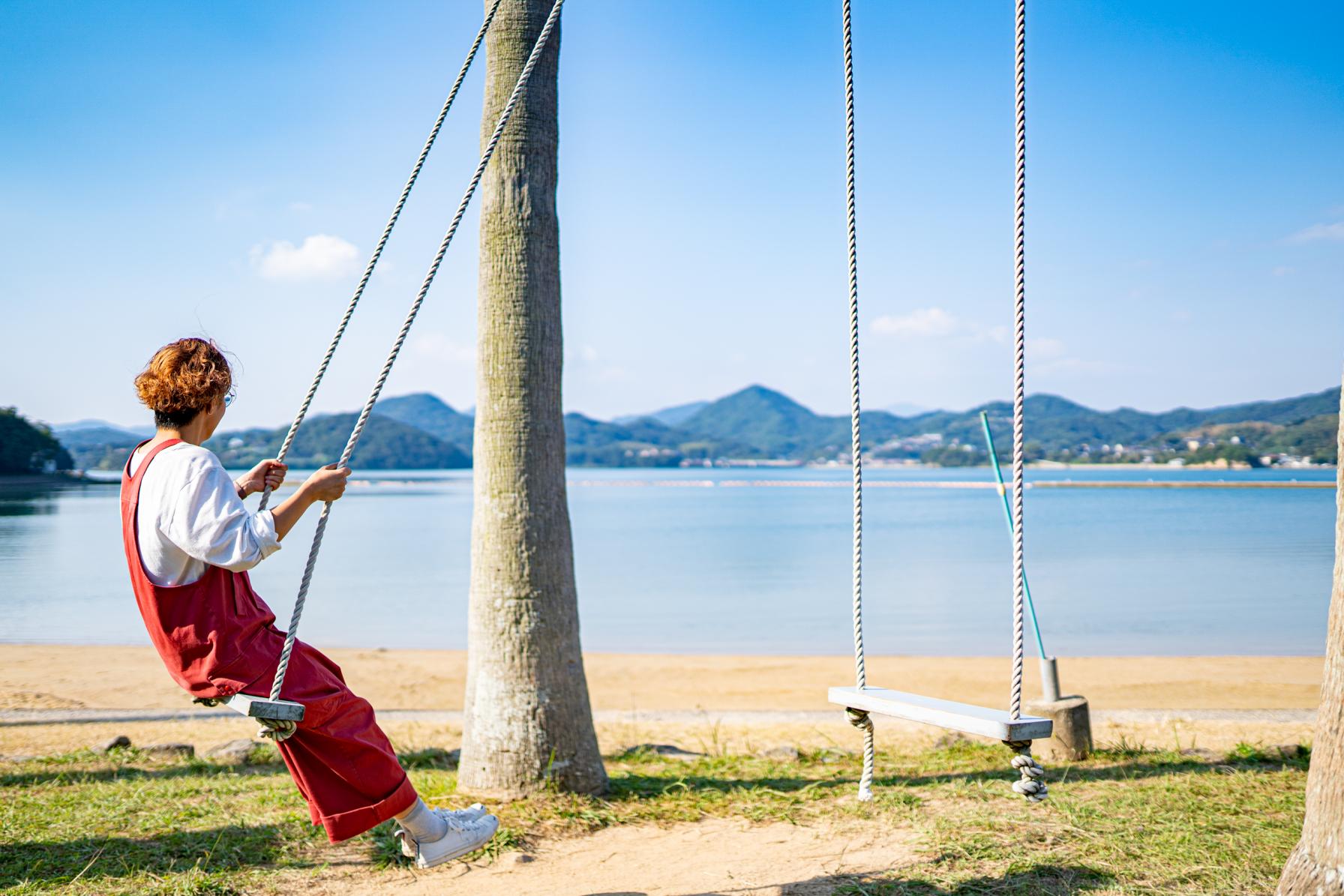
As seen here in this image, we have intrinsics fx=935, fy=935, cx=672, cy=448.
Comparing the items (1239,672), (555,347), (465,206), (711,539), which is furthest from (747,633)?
(711,539)

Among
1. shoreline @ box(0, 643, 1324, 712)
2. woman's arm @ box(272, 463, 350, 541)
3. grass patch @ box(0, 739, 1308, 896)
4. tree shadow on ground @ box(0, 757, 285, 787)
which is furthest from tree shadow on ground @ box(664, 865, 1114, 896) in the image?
shoreline @ box(0, 643, 1324, 712)

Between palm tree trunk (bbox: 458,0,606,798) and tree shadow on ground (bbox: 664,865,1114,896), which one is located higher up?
palm tree trunk (bbox: 458,0,606,798)

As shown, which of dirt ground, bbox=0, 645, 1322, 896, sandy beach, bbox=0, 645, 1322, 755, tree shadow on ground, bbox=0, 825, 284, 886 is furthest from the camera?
sandy beach, bbox=0, 645, 1322, 755

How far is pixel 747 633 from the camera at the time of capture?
61.1 feet

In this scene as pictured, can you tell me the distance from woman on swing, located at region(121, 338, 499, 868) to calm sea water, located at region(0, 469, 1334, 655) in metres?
13.7

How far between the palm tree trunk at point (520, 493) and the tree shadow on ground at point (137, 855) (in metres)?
1.16

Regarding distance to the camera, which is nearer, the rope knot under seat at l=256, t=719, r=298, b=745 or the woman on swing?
the woman on swing

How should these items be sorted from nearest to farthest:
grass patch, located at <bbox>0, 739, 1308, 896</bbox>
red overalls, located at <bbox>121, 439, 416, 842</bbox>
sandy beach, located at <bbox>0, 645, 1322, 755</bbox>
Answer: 1. red overalls, located at <bbox>121, 439, 416, 842</bbox>
2. grass patch, located at <bbox>0, 739, 1308, 896</bbox>
3. sandy beach, located at <bbox>0, 645, 1322, 755</bbox>

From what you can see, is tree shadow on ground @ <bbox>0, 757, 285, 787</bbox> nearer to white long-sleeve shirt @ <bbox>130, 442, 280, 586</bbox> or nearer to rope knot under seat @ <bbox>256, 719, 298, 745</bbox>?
rope knot under seat @ <bbox>256, 719, 298, 745</bbox>

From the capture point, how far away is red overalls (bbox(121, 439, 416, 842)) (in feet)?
9.16

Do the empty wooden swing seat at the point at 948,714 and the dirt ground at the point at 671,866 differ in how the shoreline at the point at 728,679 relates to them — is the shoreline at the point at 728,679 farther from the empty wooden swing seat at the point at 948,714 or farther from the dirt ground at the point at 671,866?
the empty wooden swing seat at the point at 948,714

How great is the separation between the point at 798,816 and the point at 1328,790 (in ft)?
8.71

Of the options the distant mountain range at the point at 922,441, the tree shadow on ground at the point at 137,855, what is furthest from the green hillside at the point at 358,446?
the tree shadow on ground at the point at 137,855

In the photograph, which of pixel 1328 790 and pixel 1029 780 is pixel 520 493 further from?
pixel 1328 790
